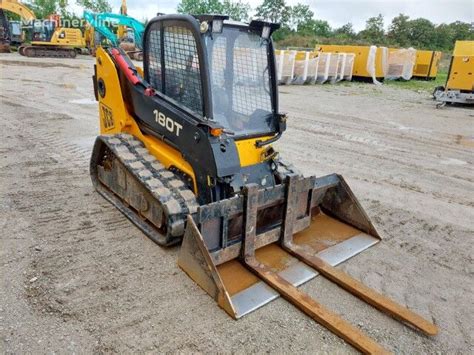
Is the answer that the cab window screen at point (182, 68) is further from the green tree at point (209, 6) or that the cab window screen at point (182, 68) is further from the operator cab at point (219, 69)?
the green tree at point (209, 6)

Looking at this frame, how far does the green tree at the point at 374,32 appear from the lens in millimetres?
48050

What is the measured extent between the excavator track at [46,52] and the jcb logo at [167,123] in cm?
2366

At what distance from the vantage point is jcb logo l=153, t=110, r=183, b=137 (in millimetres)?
3664

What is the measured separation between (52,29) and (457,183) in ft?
83.1

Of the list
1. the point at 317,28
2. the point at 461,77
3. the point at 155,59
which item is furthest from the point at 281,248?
the point at 317,28

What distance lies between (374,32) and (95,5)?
45955 millimetres

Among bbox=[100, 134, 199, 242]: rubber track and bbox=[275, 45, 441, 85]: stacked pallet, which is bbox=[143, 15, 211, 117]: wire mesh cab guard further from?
bbox=[275, 45, 441, 85]: stacked pallet

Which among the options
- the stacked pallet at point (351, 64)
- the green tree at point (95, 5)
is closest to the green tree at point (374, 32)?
the stacked pallet at point (351, 64)

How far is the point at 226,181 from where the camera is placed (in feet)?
11.1

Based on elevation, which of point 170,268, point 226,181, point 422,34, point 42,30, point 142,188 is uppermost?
point 422,34

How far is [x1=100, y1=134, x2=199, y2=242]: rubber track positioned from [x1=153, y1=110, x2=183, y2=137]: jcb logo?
40 cm

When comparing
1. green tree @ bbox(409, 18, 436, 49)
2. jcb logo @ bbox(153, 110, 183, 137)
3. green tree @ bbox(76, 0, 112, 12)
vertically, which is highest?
green tree @ bbox(76, 0, 112, 12)

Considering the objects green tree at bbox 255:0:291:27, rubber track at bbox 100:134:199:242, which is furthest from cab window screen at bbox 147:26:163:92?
green tree at bbox 255:0:291:27

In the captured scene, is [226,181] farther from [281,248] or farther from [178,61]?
[178,61]
